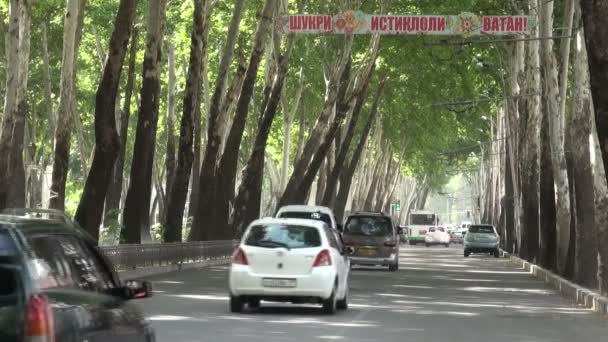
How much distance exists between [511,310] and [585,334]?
17.4 feet

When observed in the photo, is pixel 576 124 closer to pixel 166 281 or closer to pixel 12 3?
pixel 166 281

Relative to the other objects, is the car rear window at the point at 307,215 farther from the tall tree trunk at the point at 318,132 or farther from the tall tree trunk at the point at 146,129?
the tall tree trunk at the point at 318,132

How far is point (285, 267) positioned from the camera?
2127 centimetres

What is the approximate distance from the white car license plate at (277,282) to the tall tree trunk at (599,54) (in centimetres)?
605

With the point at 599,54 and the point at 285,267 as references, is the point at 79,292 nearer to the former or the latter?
the point at 599,54

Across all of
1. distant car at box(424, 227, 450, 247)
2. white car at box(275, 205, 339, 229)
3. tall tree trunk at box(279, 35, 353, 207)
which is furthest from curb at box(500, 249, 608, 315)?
distant car at box(424, 227, 450, 247)

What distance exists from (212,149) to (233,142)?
2.15 meters

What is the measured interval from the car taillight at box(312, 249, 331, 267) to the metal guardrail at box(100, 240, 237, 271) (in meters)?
5.71

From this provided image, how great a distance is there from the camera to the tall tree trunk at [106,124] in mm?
30031

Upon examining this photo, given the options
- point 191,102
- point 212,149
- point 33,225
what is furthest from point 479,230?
point 33,225

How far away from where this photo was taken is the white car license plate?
21156mm

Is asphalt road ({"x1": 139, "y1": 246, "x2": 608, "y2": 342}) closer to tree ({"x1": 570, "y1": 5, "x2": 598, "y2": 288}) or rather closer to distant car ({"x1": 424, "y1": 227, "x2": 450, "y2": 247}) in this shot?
tree ({"x1": 570, "y1": 5, "x2": 598, "y2": 288})

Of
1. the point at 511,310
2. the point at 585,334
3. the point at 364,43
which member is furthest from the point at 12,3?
the point at 364,43

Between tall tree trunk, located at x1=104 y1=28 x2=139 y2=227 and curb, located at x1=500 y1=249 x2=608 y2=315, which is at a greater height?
tall tree trunk, located at x1=104 y1=28 x2=139 y2=227
